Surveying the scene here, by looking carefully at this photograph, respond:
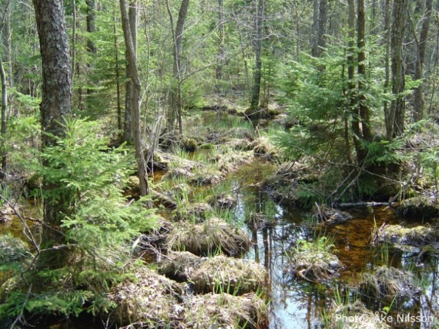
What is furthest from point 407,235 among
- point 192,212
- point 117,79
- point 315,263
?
point 117,79

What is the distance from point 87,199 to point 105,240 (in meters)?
0.60

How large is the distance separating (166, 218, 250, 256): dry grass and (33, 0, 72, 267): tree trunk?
6.18 feet

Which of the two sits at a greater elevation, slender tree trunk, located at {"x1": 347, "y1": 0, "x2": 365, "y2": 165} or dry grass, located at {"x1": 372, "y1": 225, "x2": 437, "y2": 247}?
slender tree trunk, located at {"x1": 347, "y1": 0, "x2": 365, "y2": 165}

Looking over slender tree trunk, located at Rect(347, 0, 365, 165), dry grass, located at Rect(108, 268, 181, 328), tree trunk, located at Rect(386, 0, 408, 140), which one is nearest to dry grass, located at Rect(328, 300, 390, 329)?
dry grass, located at Rect(108, 268, 181, 328)

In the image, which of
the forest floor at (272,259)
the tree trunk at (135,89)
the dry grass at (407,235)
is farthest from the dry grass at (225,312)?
the tree trunk at (135,89)

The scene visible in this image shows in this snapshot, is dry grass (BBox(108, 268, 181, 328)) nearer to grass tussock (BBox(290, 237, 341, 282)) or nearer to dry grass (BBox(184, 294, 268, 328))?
dry grass (BBox(184, 294, 268, 328))

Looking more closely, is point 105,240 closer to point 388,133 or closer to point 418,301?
point 418,301

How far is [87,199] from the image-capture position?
4.44m

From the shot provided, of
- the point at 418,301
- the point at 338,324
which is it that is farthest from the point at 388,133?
the point at 338,324

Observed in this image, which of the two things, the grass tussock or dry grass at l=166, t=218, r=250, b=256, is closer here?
the grass tussock

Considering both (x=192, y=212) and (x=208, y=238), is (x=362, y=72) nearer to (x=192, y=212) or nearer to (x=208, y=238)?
(x=192, y=212)

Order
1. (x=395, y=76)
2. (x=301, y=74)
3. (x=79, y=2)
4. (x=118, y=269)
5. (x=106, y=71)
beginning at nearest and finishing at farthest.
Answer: (x=118, y=269) < (x=395, y=76) < (x=301, y=74) < (x=79, y=2) < (x=106, y=71)

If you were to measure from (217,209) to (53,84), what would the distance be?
13.6 feet

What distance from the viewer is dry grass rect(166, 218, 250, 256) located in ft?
20.2
